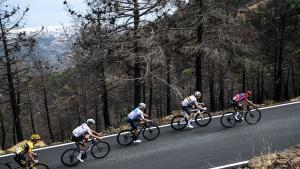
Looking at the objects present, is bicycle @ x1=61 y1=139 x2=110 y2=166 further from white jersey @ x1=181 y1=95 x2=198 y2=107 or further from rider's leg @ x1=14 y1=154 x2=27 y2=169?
white jersey @ x1=181 y1=95 x2=198 y2=107

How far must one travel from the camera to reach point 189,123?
61.6 feet

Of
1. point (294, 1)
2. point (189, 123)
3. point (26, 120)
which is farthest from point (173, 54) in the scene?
point (26, 120)

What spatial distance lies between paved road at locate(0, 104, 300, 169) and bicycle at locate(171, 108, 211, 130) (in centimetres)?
31

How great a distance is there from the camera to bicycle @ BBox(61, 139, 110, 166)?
1510 centimetres

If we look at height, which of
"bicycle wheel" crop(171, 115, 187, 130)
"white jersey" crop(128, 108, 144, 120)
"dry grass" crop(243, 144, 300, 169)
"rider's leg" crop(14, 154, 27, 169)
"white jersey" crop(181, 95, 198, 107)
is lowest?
"rider's leg" crop(14, 154, 27, 169)

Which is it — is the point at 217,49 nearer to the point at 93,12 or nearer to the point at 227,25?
the point at 227,25

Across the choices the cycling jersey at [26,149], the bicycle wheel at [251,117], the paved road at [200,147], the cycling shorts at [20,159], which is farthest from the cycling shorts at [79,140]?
the bicycle wheel at [251,117]

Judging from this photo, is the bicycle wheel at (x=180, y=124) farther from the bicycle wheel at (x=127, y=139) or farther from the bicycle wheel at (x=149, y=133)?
the bicycle wheel at (x=127, y=139)

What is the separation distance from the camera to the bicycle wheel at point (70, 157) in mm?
15055

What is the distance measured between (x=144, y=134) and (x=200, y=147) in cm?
286

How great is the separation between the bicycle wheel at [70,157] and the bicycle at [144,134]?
2.50m

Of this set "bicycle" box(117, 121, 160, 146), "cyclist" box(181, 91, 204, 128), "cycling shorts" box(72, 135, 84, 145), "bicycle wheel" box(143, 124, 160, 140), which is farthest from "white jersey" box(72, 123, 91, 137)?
"cyclist" box(181, 91, 204, 128)

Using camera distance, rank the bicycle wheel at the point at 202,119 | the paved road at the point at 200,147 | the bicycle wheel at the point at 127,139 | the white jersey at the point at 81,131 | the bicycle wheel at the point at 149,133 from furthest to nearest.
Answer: the bicycle wheel at the point at 202,119
the bicycle wheel at the point at 149,133
the bicycle wheel at the point at 127,139
the white jersey at the point at 81,131
the paved road at the point at 200,147

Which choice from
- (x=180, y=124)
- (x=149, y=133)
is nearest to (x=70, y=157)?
(x=149, y=133)
